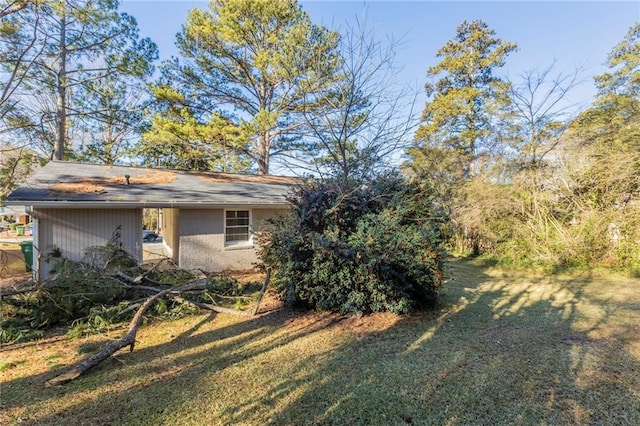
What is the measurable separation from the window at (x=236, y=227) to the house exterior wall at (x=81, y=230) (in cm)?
256

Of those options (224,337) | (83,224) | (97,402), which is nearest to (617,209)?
(224,337)

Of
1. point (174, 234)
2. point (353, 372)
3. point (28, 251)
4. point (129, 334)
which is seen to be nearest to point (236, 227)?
point (174, 234)

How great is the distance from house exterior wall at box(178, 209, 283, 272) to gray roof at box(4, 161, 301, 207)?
644 millimetres

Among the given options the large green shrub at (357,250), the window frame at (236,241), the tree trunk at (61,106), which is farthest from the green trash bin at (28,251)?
the tree trunk at (61,106)

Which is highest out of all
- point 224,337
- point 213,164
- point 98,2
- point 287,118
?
point 98,2

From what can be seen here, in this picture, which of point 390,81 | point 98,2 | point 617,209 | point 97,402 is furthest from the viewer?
point 98,2

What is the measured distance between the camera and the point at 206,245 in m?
9.65

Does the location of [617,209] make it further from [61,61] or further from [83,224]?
[61,61]

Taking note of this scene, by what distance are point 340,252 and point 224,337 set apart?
2.39 meters

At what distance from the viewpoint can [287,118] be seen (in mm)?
16906

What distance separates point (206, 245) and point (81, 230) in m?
3.15

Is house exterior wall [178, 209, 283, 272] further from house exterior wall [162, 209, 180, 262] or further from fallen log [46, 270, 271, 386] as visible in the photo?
fallen log [46, 270, 271, 386]

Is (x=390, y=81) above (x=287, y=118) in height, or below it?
below

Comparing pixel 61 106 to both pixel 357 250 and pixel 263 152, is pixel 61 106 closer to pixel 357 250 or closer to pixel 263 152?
pixel 263 152
